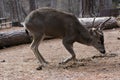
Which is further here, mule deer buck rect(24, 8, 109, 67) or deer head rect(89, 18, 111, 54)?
deer head rect(89, 18, 111, 54)

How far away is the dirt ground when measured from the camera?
7367 mm

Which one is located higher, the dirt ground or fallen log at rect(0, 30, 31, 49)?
the dirt ground

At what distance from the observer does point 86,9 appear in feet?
65.2

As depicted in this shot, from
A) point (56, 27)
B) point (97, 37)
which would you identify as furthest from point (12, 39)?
point (97, 37)

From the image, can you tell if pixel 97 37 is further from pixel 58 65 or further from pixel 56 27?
pixel 58 65

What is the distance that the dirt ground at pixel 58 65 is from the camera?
737cm

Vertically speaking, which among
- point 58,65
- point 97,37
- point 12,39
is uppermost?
point 97,37

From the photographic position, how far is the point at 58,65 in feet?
27.7

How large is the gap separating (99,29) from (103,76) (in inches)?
77.5

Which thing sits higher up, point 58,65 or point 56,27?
point 56,27

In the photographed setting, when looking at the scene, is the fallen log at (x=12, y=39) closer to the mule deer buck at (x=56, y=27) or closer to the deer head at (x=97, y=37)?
the mule deer buck at (x=56, y=27)

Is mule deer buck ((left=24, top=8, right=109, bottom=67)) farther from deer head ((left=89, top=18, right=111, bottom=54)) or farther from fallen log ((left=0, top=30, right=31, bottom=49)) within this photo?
fallen log ((left=0, top=30, right=31, bottom=49))

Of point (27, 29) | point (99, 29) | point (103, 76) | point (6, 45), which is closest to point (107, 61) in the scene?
point (99, 29)

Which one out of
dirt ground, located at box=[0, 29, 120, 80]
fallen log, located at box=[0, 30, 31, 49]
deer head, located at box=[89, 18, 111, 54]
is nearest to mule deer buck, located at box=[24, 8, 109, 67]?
deer head, located at box=[89, 18, 111, 54]
